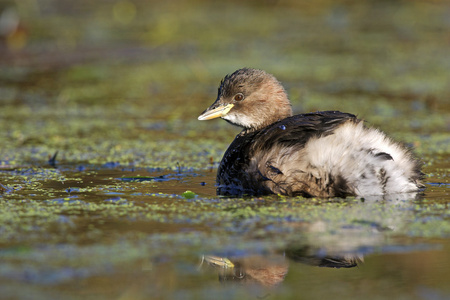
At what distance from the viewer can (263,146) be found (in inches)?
216

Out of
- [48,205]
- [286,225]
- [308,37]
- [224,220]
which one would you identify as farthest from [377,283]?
[308,37]

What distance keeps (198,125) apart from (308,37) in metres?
6.50

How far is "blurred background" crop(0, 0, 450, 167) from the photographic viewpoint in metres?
8.39

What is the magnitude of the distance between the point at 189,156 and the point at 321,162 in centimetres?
224

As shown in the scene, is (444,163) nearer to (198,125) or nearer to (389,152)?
(389,152)

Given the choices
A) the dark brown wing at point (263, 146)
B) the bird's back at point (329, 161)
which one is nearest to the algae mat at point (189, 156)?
the bird's back at point (329, 161)

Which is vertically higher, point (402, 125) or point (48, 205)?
point (402, 125)

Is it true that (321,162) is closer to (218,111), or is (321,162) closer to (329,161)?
(329,161)

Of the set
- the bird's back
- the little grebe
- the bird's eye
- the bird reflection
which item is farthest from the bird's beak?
the bird reflection

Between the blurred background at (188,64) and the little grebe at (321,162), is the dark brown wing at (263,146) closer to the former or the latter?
the little grebe at (321,162)

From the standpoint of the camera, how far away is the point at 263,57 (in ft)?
41.4


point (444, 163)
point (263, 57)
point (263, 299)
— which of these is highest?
point (263, 57)

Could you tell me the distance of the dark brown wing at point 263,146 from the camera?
5.30 meters

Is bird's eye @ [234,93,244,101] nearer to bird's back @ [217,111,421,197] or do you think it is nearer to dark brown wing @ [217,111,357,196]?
dark brown wing @ [217,111,357,196]
